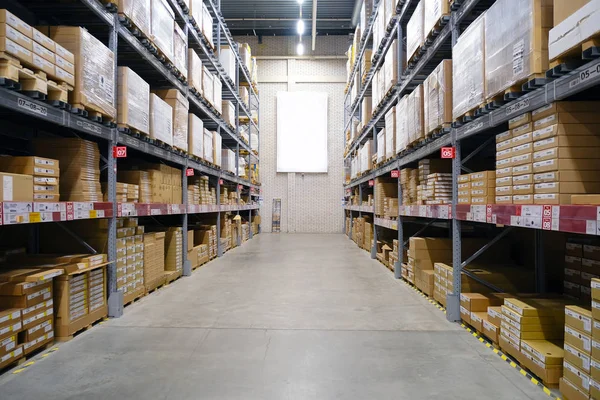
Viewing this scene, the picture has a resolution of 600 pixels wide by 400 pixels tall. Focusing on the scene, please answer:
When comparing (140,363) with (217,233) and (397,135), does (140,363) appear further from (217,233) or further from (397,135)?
(217,233)

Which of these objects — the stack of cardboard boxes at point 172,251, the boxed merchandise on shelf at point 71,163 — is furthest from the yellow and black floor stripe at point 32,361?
the stack of cardboard boxes at point 172,251

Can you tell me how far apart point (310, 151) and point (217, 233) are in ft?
34.0

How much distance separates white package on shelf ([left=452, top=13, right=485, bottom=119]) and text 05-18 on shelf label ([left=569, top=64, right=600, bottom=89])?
126 centimetres

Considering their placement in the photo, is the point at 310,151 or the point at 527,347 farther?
the point at 310,151

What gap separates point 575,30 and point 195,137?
698 centimetres

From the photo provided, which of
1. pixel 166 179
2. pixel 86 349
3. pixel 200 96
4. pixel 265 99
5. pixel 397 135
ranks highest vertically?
pixel 265 99

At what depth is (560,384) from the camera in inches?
108

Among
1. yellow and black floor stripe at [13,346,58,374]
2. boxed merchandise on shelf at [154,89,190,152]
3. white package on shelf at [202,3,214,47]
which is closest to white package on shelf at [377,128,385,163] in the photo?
boxed merchandise on shelf at [154,89,190,152]

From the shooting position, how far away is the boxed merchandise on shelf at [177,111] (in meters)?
7.12

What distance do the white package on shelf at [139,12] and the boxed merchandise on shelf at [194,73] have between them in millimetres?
2090

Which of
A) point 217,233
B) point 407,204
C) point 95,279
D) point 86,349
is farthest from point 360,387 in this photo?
point 217,233

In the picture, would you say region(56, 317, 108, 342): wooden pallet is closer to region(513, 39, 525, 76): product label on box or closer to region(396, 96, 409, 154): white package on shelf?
region(513, 39, 525, 76): product label on box

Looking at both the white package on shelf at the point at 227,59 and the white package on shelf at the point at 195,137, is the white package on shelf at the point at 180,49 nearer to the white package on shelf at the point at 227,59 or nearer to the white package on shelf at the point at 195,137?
the white package on shelf at the point at 195,137

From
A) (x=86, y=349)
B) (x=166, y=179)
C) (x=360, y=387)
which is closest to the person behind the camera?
(x=360, y=387)
